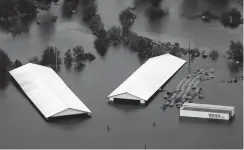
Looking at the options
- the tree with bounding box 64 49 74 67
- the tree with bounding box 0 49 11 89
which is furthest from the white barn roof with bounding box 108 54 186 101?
the tree with bounding box 0 49 11 89

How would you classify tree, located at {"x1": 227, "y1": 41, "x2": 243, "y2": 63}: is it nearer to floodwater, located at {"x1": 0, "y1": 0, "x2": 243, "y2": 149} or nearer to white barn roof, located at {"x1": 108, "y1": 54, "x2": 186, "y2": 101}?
floodwater, located at {"x1": 0, "y1": 0, "x2": 243, "y2": 149}

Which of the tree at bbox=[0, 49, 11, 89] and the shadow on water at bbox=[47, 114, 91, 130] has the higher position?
the tree at bbox=[0, 49, 11, 89]

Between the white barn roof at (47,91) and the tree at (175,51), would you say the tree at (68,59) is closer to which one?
the white barn roof at (47,91)

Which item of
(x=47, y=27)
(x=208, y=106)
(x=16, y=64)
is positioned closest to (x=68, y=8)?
(x=47, y=27)

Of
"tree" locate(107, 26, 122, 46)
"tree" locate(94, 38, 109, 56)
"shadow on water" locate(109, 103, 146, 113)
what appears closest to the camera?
"shadow on water" locate(109, 103, 146, 113)

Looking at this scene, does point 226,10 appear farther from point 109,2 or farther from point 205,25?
point 109,2

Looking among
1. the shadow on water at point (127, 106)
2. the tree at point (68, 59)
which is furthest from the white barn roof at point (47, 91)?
the shadow on water at point (127, 106)

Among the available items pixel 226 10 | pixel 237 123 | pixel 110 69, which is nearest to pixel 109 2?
pixel 226 10

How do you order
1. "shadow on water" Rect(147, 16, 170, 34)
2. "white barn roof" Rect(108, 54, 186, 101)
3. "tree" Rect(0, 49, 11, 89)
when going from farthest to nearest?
"shadow on water" Rect(147, 16, 170, 34)
"tree" Rect(0, 49, 11, 89)
"white barn roof" Rect(108, 54, 186, 101)
